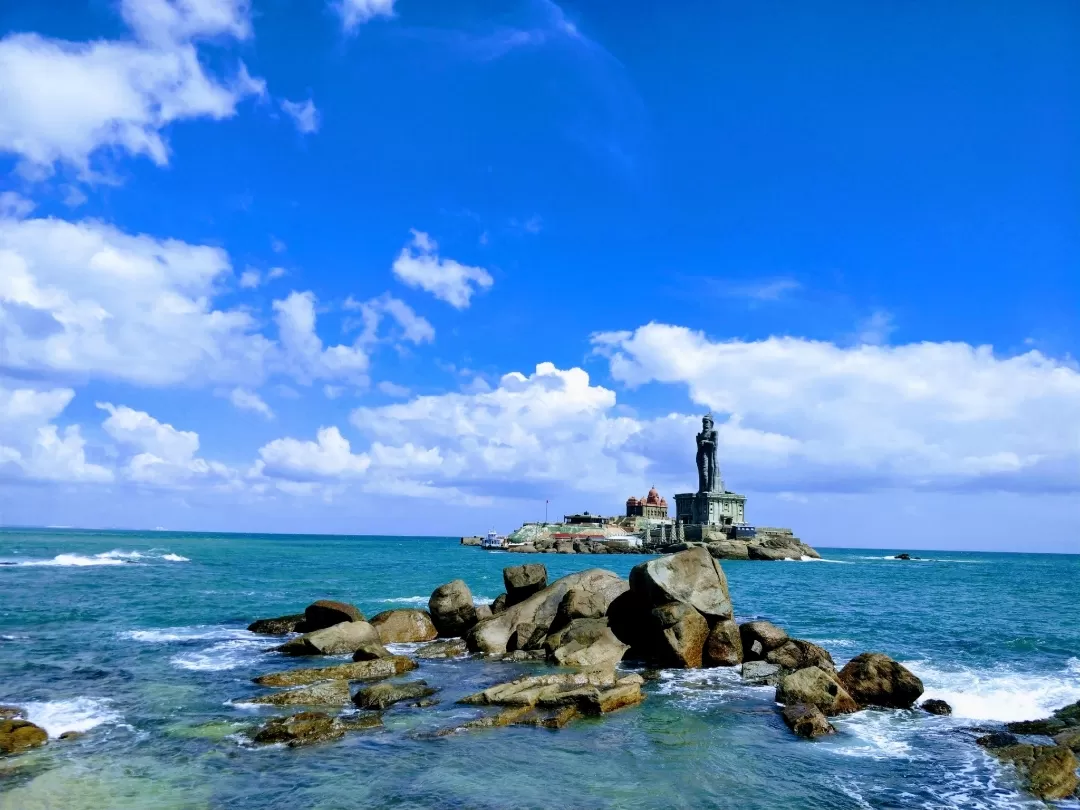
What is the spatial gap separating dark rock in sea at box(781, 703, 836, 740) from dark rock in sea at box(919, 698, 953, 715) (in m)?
4.47

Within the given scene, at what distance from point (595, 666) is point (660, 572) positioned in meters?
4.82

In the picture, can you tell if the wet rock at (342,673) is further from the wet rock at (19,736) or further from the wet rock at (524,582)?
the wet rock at (524,582)

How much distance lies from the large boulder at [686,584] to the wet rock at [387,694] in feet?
32.5

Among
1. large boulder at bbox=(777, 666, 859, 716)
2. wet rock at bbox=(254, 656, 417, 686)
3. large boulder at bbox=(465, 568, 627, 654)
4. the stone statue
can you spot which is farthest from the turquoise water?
the stone statue

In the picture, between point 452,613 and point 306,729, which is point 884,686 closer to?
point 306,729

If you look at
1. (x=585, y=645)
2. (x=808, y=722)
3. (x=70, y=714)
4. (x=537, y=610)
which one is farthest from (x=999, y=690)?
(x=70, y=714)

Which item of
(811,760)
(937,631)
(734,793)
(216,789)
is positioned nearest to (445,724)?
(216,789)

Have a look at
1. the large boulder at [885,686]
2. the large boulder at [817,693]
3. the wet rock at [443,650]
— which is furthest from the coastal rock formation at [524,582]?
the large boulder at [885,686]

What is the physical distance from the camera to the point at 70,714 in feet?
67.6

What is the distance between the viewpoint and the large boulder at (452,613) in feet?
112

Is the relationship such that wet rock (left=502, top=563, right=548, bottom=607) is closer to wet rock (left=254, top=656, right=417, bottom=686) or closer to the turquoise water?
the turquoise water

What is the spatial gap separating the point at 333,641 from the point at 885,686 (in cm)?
2012

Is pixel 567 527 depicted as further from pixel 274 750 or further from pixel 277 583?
pixel 274 750

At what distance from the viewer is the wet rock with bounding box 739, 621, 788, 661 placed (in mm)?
28953
